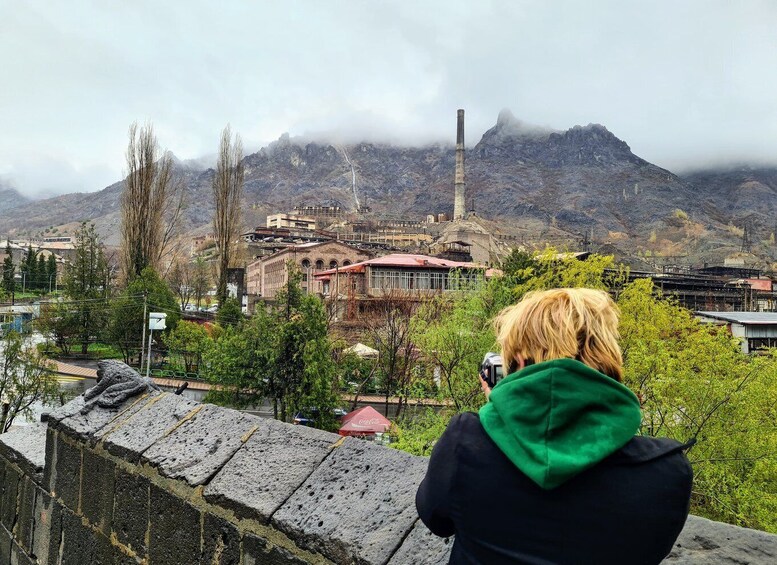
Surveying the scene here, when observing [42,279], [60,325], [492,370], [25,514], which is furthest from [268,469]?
[42,279]

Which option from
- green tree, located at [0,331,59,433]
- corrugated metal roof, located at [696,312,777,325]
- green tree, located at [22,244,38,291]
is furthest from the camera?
green tree, located at [22,244,38,291]

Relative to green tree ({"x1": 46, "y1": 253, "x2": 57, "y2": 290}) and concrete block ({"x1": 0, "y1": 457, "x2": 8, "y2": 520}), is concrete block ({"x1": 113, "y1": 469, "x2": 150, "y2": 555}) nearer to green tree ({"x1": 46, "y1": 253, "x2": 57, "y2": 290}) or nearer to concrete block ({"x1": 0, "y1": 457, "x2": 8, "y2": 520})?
concrete block ({"x1": 0, "y1": 457, "x2": 8, "y2": 520})

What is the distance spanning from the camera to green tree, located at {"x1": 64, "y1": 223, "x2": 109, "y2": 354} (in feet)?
134

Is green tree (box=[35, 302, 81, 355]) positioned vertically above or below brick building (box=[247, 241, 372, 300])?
below

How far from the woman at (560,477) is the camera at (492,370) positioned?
285 mm

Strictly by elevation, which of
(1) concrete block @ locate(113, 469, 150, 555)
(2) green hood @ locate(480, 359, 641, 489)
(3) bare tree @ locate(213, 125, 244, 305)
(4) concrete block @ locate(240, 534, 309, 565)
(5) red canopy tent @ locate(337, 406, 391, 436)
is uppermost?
(3) bare tree @ locate(213, 125, 244, 305)

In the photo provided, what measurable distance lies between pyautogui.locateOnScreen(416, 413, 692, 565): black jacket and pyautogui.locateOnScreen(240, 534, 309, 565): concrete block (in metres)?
0.94

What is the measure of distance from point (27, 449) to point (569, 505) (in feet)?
13.2

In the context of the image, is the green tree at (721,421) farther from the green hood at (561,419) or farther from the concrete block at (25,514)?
the green hood at (561,419)

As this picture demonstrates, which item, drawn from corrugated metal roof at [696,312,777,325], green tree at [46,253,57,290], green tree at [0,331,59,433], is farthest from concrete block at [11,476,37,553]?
green tree at [46,253,57,290]

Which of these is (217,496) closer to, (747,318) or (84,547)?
(84,547)

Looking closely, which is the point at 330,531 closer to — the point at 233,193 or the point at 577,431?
the point at 577,431

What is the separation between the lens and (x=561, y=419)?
3.98 feet

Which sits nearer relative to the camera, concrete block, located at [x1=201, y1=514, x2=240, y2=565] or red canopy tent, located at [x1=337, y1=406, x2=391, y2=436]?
concrete block, located at [x1=201, y1=514, x2=240, y2=565]
